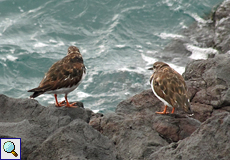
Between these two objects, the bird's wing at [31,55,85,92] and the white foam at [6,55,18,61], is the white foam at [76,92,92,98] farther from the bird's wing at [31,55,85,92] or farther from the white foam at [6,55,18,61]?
the bird's wing at [31,55,85,92]

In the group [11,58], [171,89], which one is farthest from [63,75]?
[11,58]

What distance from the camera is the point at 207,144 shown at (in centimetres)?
592

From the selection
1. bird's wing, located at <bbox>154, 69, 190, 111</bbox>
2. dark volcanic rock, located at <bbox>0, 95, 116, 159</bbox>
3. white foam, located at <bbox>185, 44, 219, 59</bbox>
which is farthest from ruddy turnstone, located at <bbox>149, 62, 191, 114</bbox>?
white foam, located at <bbox>185, 44, 219, 59</bbox>

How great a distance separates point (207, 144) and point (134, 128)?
2.11m

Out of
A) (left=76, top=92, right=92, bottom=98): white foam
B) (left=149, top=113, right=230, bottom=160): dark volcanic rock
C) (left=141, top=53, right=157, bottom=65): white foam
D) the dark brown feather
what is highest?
(left=149, top=113, right=230, bottom=160): dark volcanic rock

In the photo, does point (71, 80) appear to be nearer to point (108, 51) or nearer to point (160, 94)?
point (160, 94)

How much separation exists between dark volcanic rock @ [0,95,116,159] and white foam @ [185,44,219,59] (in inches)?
394

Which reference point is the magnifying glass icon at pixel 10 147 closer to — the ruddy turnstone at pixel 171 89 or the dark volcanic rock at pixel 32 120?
the dark volcanic rock at pixel 32 120

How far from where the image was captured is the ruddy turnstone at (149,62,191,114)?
26.7 feet

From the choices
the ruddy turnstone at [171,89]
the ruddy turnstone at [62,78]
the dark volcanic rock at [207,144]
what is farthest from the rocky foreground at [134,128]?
the ruddy turnstone at [62,78]

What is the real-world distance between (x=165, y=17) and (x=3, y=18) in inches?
426

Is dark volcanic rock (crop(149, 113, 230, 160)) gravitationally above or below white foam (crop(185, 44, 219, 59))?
above

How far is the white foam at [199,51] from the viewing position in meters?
17.5

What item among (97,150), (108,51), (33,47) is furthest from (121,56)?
(97,150)
